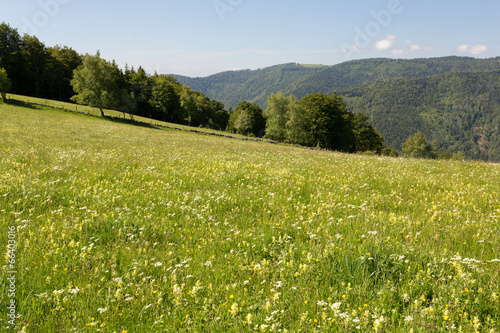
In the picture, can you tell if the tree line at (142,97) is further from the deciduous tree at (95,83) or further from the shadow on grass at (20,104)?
the shadow on grass at (20,104)

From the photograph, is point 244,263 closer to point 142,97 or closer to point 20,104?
point 20,104

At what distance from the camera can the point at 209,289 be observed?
375 centimetres

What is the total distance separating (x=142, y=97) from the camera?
4277 inches

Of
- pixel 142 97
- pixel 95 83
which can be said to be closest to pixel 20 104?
pixel 95 83

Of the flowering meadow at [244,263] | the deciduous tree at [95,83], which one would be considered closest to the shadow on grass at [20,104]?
the deciduous tree at [95,83]

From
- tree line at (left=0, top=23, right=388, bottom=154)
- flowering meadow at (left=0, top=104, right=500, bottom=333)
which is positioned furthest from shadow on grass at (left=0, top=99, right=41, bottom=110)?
flowering meadow at (left=0, top=104, right=500, bottom=333)

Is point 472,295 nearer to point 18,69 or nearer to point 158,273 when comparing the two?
point 158,273

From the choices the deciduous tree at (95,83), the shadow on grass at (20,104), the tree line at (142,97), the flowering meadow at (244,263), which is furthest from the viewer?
the tree line at (142,97)

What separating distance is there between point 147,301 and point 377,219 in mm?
5005

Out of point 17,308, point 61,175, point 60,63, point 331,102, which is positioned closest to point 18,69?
point 60,63

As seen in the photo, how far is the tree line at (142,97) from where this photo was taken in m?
69.8

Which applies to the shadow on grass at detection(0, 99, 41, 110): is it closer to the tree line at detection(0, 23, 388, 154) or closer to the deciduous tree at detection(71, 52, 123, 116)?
the tree line at detection(0, 23, 388, 154)

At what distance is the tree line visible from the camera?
229ft

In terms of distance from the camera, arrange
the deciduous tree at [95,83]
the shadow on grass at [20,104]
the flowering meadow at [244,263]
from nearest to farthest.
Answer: the flowering meadow at [244,263] < the shadow on grass at [20,104] < the deciduous tree at [95,83]
